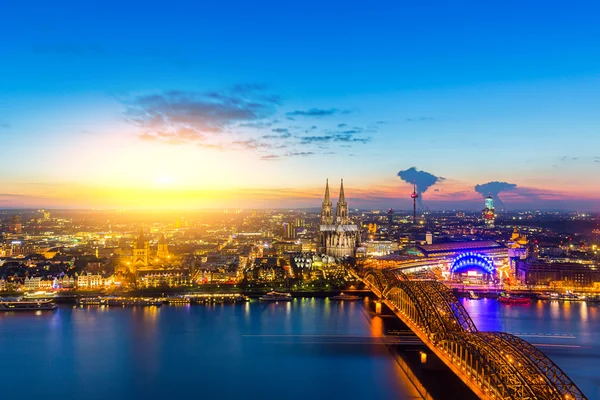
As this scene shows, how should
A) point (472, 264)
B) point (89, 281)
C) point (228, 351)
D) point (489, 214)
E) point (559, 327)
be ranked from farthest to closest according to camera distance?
point (489, 214) < point (472, 264) < point (89, 281) < point (559, 327) < point (228, 351)

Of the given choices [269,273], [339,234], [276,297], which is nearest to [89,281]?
[269,273]

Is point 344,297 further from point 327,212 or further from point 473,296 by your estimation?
point 327,212

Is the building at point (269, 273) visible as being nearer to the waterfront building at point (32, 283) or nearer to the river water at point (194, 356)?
the river water at point (194, 356)

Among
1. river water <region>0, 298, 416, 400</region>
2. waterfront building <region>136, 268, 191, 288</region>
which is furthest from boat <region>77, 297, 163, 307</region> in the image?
waterfront building <region>136, 268, 191, 288</region>

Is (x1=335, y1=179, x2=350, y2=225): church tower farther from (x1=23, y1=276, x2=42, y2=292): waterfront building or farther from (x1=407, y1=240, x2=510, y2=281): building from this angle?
(x1=23, y1=276, x2=42, y2=292): waterfront building

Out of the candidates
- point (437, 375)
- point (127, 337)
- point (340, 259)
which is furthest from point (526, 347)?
point (340, 259)

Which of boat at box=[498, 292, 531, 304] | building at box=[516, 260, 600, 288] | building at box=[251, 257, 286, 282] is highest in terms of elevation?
building at box=[516, 260, 600, 288]

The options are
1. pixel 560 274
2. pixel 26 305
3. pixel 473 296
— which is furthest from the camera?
pixel 560 274
